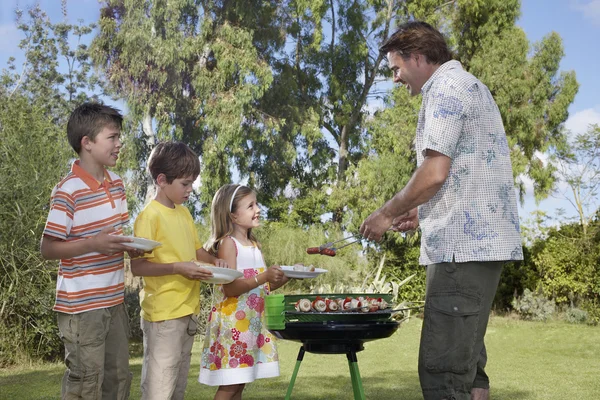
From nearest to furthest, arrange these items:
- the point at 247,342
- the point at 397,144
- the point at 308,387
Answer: the point at 247,342 → the point at 308,387 → the point at 397,144

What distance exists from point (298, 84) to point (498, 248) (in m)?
17.9

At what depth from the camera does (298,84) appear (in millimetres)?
20078

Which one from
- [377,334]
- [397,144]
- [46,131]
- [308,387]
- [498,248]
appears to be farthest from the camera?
[397,144]

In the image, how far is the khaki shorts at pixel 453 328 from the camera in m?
2.51

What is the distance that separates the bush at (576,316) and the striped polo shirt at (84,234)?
11357 mm

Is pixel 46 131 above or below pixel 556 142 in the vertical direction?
below

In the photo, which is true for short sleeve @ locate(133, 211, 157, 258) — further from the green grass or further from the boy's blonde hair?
the green grass

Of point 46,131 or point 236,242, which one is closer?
point 236,242

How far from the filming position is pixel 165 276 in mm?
3289

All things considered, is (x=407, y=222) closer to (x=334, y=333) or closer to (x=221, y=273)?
(x=334, y=333)

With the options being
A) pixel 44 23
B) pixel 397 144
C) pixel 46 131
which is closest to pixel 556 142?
pixel 397 144

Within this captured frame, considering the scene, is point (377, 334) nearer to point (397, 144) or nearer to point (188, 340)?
point (188, 340)

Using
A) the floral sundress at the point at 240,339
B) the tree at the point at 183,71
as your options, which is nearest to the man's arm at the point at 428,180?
the floral sundress at the point at 240,339

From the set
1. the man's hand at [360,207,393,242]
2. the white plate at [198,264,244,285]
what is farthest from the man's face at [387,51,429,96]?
the white plate at [198,264,244,285]
